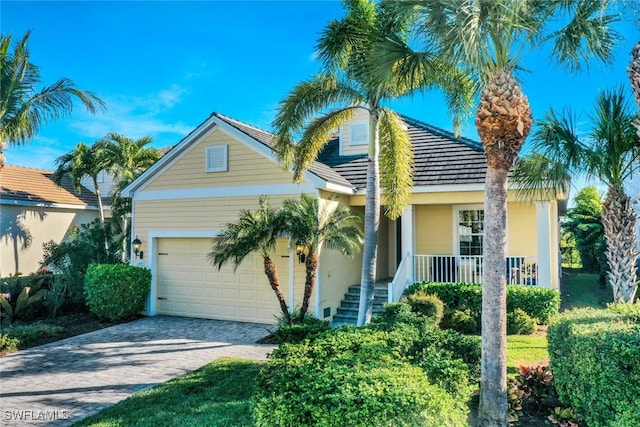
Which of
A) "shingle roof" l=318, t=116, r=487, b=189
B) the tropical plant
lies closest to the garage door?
"shingle roof" l=318, t=116, r=487, b=189

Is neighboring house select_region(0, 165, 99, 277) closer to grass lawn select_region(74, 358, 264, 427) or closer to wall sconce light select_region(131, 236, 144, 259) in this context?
wall sconce light select_region(131, 236, 144, 259)

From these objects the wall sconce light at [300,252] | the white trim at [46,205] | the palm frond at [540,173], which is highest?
the white trim at [46,205]

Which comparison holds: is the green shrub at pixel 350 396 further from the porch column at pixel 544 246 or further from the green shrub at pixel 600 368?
the porch column at pixel 544 246

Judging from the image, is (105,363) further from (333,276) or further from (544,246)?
(544,246)

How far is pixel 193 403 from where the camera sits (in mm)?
5883

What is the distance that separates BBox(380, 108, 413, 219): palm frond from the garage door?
3596mm

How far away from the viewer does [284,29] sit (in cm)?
1070

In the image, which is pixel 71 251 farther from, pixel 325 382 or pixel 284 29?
pixel 325 382

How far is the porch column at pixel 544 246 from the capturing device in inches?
426

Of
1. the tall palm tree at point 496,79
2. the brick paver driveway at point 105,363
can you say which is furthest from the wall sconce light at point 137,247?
the tall palm tree at point 496,79

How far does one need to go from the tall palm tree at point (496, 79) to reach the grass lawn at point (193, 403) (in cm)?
318

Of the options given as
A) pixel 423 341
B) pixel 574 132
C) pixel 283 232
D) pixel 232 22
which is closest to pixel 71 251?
pixel 283 232

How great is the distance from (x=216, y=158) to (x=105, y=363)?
659 cm

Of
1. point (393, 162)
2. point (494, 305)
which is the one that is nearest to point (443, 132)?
point (393, 162)
